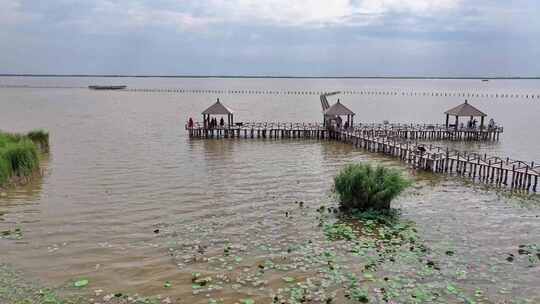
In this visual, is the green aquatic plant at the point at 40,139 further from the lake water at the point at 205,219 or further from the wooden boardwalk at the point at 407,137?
the wooden boardwalk at the point at 407,137

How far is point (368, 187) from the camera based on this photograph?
52.8 ft

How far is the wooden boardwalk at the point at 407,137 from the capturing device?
79.1 feet

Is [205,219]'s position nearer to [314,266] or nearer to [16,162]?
[314,266]

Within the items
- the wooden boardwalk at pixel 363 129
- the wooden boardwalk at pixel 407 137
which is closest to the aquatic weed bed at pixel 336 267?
the wooden boardwalk at pixel 407 137

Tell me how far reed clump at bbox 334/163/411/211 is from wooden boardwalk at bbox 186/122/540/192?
842 cm

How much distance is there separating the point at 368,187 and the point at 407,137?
2422 centimetres

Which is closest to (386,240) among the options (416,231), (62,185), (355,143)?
(416,231)

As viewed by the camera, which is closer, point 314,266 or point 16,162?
point 314,266

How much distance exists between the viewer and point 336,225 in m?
15.0

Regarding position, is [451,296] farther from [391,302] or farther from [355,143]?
[355,143]

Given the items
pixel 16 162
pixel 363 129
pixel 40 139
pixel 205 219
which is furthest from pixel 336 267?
pixel 363 129

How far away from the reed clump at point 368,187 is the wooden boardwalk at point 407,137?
842 centimetres

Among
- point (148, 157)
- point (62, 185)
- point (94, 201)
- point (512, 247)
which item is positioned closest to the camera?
point (512, 247)

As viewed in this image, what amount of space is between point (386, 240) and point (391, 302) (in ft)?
12.6
